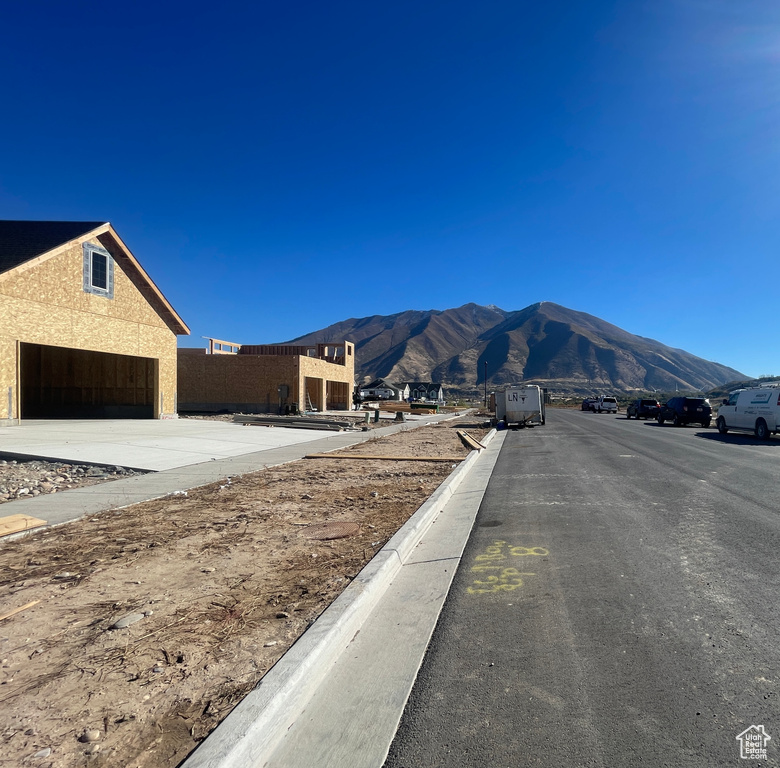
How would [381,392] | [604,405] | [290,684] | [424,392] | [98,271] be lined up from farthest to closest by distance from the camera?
[424,392] → [381,392] → [604,405] → [98,271] → [290,684]

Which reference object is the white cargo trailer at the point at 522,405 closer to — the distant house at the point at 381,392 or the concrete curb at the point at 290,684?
the concrete curb at the point at 290,684

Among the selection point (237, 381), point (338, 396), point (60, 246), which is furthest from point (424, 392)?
point (60, 246)

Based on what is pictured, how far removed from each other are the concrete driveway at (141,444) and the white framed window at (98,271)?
22.7 feet

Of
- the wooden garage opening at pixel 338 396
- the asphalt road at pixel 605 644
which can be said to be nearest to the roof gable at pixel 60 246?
the asphalt road at pixel 605 644

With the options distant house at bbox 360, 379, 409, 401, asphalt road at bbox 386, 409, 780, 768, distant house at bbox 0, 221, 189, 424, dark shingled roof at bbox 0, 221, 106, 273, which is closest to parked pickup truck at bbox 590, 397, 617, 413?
distant house at bbox 0, 221, 189, 424

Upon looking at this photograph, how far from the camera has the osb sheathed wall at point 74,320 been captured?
18.7 metres

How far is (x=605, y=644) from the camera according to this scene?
142 inches

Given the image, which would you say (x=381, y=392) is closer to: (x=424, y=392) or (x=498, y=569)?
(x=424, y=392)

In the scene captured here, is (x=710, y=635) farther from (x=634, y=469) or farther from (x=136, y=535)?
(x=634, y=469)

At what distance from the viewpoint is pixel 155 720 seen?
8.88 feet

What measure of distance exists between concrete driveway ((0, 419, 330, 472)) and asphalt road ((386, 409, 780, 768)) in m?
9.08

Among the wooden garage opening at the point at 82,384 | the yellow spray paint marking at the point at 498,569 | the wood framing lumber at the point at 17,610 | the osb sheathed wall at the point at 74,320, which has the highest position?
the osb sheathed wall at the point at 74,320

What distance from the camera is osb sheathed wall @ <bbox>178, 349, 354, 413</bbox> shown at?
3728 cm

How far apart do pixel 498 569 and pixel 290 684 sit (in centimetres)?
281
